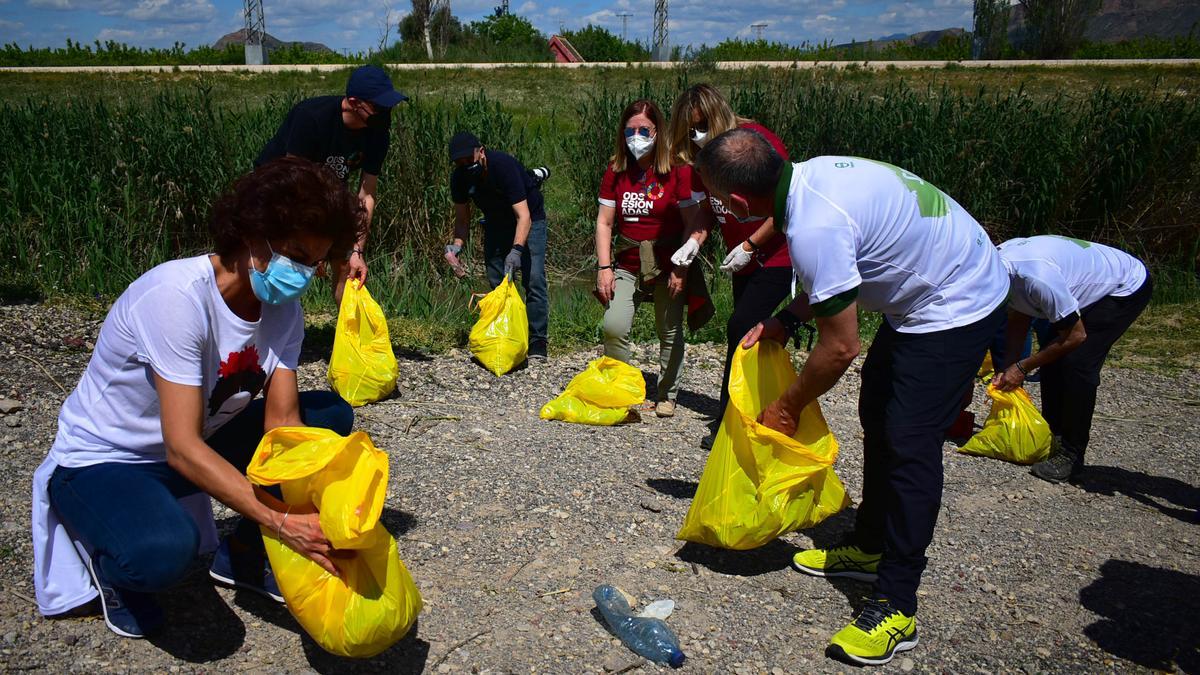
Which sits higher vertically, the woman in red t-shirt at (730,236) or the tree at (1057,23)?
the tree at (1057,23)

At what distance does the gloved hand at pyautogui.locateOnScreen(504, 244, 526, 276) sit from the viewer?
5535 millimetres

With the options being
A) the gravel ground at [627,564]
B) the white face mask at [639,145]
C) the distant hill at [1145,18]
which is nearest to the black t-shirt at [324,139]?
the gravel ground at [627,564]

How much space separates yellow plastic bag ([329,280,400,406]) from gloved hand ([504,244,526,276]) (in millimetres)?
891

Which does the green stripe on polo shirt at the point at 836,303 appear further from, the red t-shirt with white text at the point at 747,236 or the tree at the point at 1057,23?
the tree at the point at 1057,23

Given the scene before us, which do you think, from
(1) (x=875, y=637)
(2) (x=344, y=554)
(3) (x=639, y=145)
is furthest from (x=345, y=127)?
(1) (x=875, y=637)

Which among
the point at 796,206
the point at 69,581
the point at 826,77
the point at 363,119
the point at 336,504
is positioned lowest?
the point at 69,581

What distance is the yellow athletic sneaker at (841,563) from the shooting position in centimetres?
325

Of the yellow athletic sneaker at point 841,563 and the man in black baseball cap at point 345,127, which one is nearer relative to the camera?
the yellow athletic sneaker at point 841,563

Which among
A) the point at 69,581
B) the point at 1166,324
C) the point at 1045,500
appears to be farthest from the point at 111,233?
the point at 1166,324

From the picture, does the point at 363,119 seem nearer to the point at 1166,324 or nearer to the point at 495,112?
the point at 495,112

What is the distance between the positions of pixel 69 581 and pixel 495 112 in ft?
23.4

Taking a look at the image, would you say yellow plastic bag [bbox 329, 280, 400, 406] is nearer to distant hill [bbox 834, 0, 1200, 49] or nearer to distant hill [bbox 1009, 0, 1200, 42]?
distant hill [bbox 834, 0, 1200, 49]

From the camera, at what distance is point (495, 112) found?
29.8 feet

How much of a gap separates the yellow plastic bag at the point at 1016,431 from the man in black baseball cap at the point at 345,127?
11.3 ft
